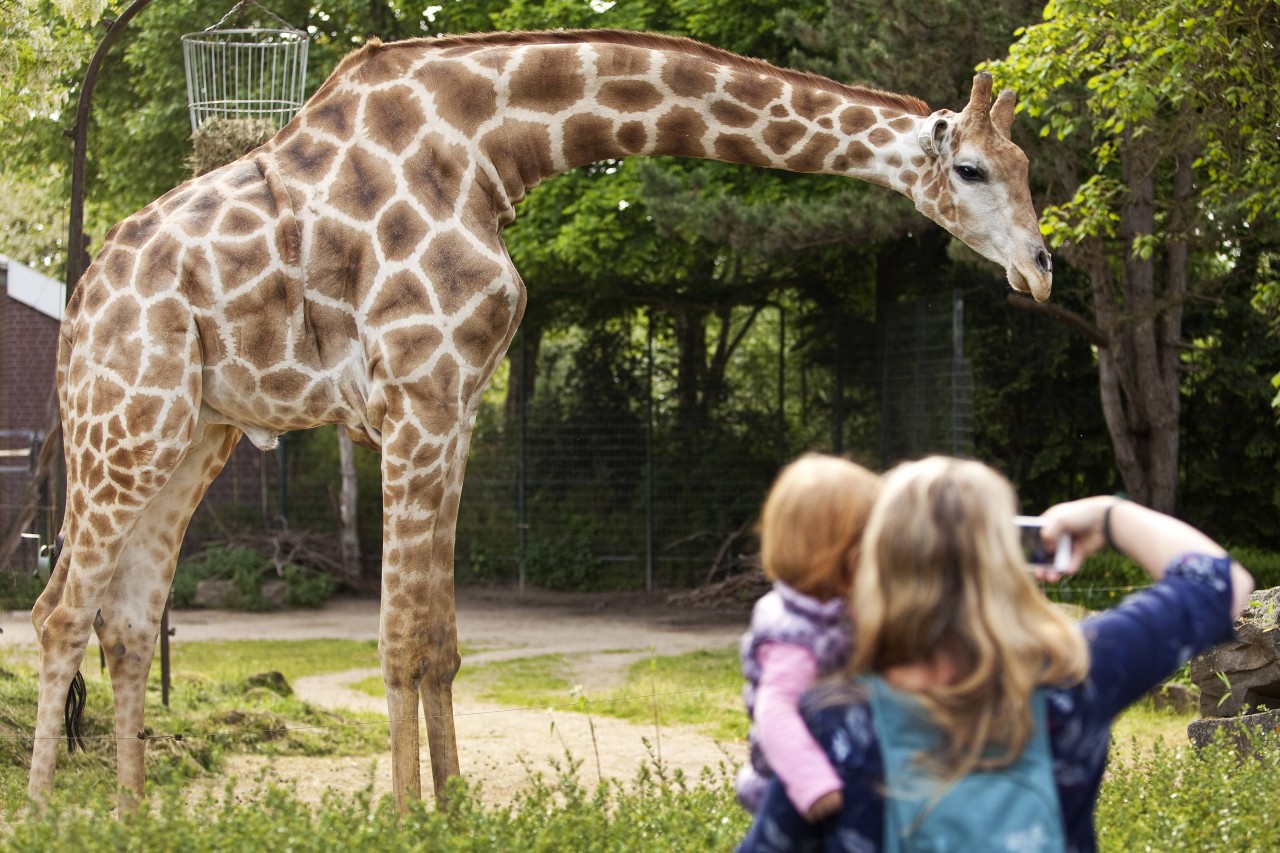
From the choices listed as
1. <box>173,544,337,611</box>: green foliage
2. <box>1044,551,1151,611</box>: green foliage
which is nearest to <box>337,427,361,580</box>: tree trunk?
<box>173,544,337,611</box>: green foliage

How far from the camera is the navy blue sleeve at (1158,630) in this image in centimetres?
230

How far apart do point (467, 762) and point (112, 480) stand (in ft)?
8.79

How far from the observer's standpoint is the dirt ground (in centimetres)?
660

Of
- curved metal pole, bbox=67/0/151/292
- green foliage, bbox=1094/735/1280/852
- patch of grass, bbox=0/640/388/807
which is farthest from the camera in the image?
curved metal pole, bbox=67/0/151/292

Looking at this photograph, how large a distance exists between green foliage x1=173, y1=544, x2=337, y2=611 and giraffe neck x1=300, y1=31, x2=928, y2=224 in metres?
10.8

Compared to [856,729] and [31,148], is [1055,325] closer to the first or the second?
[31,148]

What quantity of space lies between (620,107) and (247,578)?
36.8 ft

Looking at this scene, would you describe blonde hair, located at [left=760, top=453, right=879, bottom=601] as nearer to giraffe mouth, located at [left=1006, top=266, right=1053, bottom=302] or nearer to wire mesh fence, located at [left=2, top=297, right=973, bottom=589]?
giraffe mouth, located at [left=1006, top=266, right=1053, bottom=302]

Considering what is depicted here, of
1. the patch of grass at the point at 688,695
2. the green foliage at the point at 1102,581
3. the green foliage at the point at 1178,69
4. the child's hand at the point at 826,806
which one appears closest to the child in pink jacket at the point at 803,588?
the child's hand at the point at 826,806

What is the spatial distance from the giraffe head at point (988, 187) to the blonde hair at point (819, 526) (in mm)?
2851

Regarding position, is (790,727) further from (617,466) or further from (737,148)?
(617,466)

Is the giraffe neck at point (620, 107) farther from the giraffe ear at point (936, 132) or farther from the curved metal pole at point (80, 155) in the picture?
the curved metal pole at point (80, 155)

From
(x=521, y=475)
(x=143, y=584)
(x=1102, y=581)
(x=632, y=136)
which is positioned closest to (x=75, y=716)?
(x=143, y=584)

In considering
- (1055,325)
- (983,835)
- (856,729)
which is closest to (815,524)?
(856,729)
